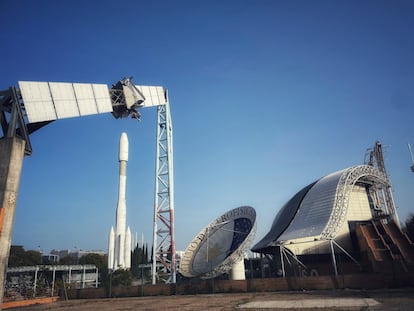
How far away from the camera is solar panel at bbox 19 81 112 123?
1827 centimetres

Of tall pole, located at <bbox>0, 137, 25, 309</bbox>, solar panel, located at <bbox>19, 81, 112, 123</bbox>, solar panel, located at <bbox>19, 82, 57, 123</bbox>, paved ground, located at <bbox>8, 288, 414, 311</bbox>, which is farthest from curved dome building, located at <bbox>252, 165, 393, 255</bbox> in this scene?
tall pole, located at <bbox>0, 137, 25, 309</bbox>

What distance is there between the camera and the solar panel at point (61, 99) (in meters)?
18.3

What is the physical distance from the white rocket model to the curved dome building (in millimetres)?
30903

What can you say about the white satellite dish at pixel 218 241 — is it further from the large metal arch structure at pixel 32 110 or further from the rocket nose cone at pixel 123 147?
the rocket nose cone at pixel 123 147

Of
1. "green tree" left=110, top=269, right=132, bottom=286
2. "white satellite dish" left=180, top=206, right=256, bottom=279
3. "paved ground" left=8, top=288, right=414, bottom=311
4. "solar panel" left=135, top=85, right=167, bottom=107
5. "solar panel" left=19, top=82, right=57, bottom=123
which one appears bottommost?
"paved ground" left=8, top=288, right=414, bottom=311

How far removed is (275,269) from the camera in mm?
75250

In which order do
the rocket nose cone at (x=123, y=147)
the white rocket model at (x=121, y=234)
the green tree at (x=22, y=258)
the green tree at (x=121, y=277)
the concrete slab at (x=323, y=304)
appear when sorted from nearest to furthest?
the concrete slab at (x=323, y=304)
the green tree at (x=121, y=277)
the white rocket model at (x=121, y=234)
the rocket nose cone at (x=123, y=147)
the green tree at (x=22, y=258)

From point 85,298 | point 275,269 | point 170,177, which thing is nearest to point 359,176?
point 275,269

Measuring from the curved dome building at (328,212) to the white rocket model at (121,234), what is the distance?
30903 mm

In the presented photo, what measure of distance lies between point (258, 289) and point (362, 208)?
118ft

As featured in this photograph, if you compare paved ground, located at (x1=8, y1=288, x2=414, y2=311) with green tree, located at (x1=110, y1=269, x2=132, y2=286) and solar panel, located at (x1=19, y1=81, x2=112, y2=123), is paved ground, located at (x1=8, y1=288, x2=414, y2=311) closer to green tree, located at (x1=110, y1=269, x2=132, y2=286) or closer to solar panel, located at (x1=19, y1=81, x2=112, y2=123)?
solar panel, located at (x1=19, y1=81, x2=112, y2=123)

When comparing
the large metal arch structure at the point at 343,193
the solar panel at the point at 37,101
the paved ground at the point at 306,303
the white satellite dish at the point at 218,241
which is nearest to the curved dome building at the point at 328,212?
the large metal arch structure at the point at 343,193

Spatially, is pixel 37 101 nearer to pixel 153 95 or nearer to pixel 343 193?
pixel 153 95

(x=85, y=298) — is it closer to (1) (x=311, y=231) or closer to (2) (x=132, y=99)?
(2) (x=132, y=99)
